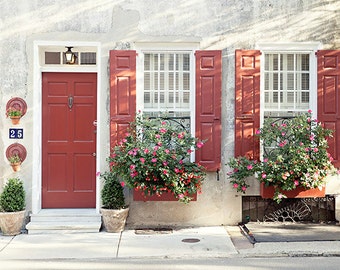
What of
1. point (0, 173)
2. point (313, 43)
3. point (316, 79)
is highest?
point (313, 43)

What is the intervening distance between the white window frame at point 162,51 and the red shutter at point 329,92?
209 cm

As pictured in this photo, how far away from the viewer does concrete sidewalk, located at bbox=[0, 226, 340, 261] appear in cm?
678

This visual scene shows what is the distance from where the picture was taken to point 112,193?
26.4ft

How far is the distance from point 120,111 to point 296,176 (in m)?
2.97

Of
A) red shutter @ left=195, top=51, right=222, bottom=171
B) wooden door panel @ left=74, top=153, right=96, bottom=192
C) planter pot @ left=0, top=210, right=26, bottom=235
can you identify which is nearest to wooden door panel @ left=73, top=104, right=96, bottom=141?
wooden door panel @ left=74, top=153, right=96, bottom=192

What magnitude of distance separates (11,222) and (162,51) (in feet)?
12.0

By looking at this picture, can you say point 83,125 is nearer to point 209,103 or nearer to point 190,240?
point 209,103

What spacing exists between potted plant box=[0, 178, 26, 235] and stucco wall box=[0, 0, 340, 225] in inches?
12.3

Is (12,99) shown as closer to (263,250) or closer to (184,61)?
(184,61)

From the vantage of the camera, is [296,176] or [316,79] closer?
[296,176]

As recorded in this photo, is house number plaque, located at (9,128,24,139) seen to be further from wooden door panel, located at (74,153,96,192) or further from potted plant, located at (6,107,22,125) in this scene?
wooden door panel, located at (74,153,96,192)

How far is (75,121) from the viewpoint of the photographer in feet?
28.8

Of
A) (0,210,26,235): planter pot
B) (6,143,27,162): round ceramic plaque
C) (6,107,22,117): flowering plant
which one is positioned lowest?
(0,210,26,235): planter pot

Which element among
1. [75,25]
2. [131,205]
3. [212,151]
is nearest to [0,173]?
[131,205]
